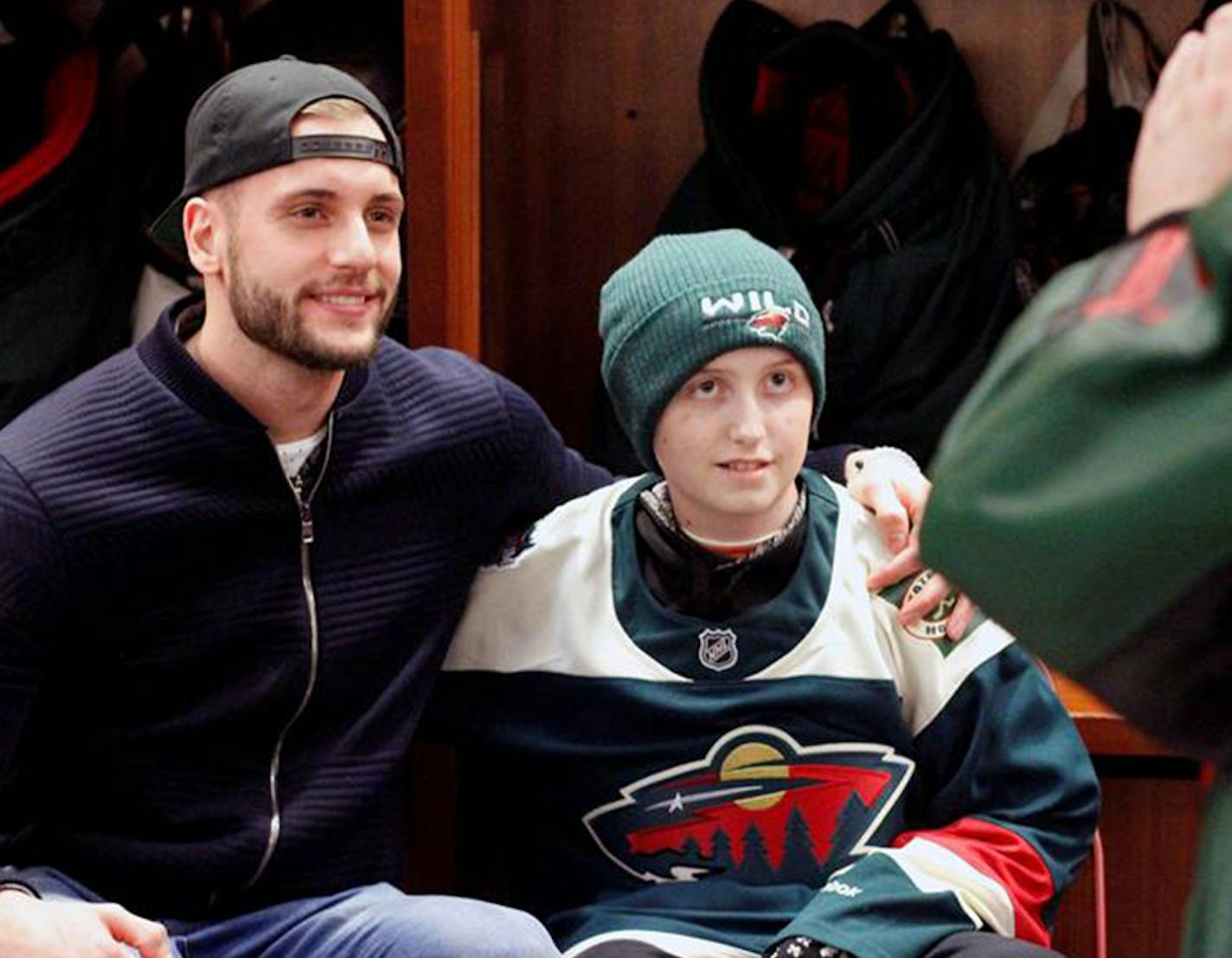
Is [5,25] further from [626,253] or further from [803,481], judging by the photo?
[803,481]

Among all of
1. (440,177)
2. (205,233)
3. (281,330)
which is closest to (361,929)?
(281,330)

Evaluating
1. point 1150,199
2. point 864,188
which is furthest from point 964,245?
point 1150,199

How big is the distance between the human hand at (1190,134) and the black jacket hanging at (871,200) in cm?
173

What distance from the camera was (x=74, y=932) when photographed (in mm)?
1621

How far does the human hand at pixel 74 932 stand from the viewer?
161cm

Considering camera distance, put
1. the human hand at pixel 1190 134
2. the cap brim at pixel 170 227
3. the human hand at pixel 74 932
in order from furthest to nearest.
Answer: the cap brim at pixel 170 227, the human hand at pixel 74 932, the human hand at pixel 1190 134

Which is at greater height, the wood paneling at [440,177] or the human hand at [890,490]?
the wood paneling at [440,177]

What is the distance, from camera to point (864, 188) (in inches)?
102

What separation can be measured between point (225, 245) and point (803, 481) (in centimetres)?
56

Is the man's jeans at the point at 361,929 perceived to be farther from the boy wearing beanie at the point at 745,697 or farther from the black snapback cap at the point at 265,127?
the black snapback cap at the point at 265,127

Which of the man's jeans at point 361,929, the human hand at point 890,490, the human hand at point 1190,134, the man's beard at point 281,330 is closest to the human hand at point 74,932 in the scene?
the man's jeans at point 361,929

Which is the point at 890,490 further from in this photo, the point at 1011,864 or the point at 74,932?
the point at 74,932

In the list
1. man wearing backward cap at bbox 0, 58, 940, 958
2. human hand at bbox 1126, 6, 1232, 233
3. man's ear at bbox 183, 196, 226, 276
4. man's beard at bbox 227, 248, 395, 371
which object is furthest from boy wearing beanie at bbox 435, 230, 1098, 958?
human hand at bbox 1126, 6, 1232, 233

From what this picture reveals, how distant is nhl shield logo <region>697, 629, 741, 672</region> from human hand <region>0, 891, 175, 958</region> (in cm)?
51
